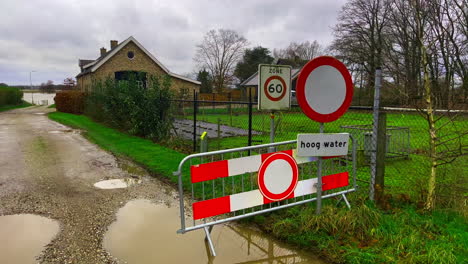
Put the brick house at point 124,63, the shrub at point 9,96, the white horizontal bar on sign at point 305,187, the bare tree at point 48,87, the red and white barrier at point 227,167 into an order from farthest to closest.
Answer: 1. the bare tree at point 48,87
2. the brick house at point 124,63
3. the shrub at point 9,96
4. the white horizontal bar on sign at point 305,187
5. the red and white barrier at point 227,167

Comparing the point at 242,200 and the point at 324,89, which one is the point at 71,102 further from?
the point at 324,89

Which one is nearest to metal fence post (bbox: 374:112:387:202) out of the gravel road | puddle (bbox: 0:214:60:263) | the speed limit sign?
the speed limit sign

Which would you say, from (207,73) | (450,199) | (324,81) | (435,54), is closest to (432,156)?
(450,199)

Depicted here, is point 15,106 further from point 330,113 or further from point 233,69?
point 330,113

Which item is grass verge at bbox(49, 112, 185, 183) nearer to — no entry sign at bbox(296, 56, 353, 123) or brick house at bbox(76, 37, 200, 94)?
no entry sign at bbox(296, 56, 353, 123)

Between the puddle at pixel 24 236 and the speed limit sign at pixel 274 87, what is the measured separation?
10.4 feet

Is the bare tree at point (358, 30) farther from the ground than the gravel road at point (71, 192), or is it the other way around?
the bare tree at point (358, 30)

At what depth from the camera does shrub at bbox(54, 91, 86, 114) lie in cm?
2625

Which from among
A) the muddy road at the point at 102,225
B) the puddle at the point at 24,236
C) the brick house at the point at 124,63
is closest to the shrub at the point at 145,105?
the muddy road at the point at 102,225

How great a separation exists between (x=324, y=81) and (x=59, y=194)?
4.87m

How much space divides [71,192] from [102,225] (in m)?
1.88

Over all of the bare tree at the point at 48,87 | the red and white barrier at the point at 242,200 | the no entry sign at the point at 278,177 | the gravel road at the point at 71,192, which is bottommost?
the gravel road at the point at 71,192

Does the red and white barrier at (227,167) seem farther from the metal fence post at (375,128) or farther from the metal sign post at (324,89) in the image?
the metal fence post at (375,128)

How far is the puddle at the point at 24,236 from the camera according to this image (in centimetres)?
363
